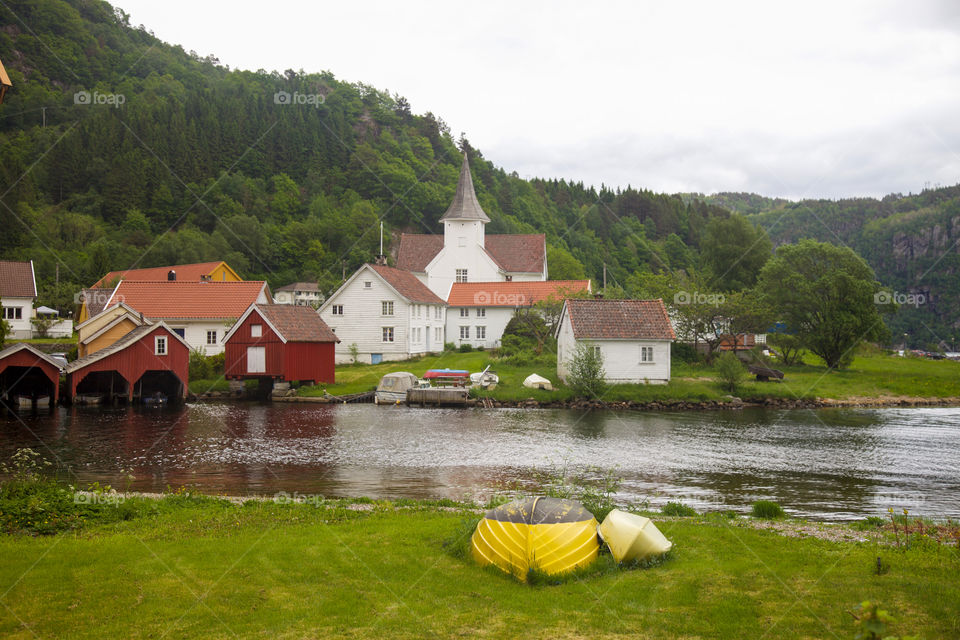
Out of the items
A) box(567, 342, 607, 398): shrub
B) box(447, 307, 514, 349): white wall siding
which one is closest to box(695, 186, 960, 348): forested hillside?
box(447, 307, 514, 349): white wall siding

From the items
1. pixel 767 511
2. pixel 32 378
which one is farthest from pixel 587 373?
pixel 32 378

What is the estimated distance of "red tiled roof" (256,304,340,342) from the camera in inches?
1608

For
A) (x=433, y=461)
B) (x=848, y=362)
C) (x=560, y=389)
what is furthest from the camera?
(x=848, y=362)

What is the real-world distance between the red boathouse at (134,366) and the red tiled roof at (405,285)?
49.4ft

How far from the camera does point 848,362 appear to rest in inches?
2066

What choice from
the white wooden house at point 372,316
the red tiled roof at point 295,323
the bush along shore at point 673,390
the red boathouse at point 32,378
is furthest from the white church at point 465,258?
the red boathouse at point 32,378

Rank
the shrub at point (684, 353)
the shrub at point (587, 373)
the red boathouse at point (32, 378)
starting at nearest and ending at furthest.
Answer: the red boathouse at point (32, 378) → the shrub at point (587, 373) → the shrub at point (684, 353)

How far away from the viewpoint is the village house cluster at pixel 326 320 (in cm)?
3781

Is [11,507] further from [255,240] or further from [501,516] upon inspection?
[255,240]

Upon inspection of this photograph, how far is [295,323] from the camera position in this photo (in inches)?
1645

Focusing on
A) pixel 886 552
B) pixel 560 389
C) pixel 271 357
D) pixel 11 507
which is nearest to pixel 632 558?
pixel 886 552

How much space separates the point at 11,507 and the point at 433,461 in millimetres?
12681

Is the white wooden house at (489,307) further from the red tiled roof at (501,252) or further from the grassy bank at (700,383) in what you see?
the red tiled roof at (501,252)

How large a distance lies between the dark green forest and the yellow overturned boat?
43.0 metres
